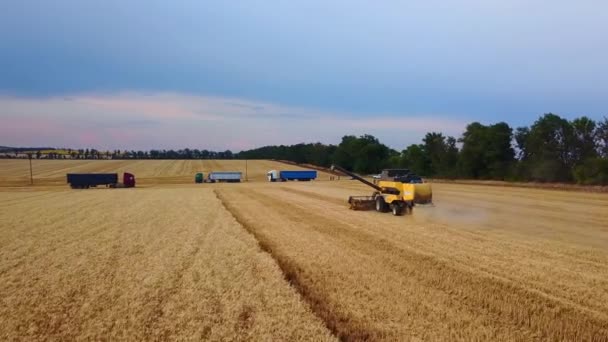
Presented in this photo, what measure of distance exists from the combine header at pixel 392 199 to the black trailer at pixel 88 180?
142ft

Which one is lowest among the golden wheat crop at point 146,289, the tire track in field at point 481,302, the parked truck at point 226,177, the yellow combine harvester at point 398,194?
the parked truck at point 226,177

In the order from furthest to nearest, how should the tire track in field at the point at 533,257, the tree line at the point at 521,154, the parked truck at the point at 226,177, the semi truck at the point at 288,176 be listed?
the semi truck at the point at 288,176 < the parked truck at the point at 226,177 < the tree line at the point at 521,154 < the tire track in field at the point at 533,257

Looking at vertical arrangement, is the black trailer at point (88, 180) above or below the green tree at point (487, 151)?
below

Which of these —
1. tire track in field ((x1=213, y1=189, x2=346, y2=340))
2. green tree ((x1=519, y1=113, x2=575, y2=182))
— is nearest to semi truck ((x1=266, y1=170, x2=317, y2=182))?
green tree ((x1=519, y1=113, x2=575, y2=182))

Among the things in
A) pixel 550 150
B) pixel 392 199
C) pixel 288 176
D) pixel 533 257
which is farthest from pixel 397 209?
pixel 288 176

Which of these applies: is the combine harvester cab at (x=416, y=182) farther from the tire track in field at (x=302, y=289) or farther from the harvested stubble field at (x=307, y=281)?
the tire track in field at (x=302, y=289)

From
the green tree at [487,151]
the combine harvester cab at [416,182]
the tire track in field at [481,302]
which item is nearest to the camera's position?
the tire track in field at [481,302]

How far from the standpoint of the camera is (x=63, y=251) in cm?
1230

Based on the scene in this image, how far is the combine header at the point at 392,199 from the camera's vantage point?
66.8 ft

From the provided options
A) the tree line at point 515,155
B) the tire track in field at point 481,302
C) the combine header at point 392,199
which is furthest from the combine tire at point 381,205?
the tree line at point 515,155

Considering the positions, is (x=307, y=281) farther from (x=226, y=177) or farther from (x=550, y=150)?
(x=226, y=177)

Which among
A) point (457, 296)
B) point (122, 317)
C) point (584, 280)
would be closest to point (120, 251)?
point (122, 317)

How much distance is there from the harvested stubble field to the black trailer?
40.7 m

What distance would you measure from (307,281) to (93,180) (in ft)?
179
